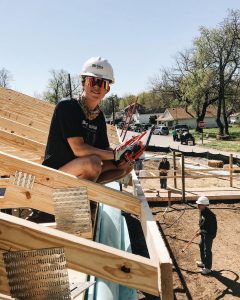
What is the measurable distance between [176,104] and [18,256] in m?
56.5

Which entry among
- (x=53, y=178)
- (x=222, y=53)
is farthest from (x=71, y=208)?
(x=222, y=53)

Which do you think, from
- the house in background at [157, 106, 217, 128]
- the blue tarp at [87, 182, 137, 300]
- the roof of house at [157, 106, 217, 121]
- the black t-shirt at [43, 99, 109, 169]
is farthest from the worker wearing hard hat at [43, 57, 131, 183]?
the roof of house at [157, 106, 217, 121]

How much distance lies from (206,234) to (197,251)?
5.32 feet

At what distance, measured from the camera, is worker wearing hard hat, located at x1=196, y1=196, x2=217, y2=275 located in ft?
28.3

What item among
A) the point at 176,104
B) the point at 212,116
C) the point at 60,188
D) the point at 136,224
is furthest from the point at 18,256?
the point at 212,116

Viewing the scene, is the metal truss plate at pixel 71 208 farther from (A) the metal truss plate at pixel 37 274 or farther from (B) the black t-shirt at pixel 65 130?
(A) the metal truss plate at pixel 37 274

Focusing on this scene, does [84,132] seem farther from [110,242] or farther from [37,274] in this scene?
[37,274]

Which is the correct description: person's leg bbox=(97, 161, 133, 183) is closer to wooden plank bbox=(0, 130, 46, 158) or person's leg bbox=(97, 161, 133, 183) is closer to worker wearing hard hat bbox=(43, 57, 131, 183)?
worker wearing hard hat bbox=(43, 57, 131, 183)

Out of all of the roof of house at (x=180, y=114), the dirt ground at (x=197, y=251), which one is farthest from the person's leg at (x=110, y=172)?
the roof of house at (x=180, y=114)

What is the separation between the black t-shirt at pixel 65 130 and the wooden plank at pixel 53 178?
20.8 inches

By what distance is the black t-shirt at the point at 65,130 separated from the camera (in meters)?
3.26

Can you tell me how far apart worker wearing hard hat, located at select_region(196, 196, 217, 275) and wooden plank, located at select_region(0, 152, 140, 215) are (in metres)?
6.43

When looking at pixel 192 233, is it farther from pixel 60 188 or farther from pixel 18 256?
pixel 18 256

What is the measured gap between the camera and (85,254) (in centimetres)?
152
